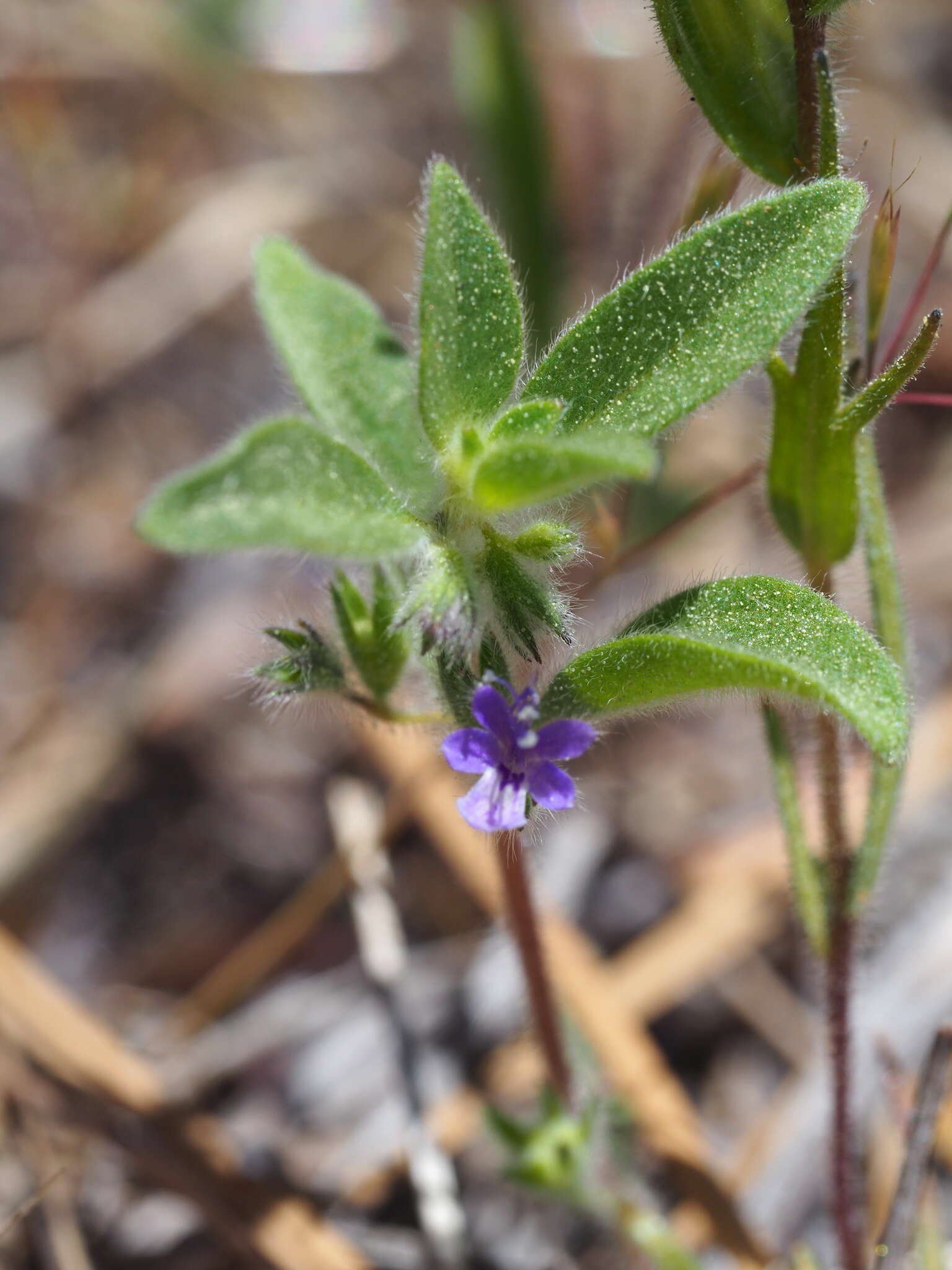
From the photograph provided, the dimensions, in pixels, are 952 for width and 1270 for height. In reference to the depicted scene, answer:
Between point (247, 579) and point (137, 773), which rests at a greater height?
point (247, 579)

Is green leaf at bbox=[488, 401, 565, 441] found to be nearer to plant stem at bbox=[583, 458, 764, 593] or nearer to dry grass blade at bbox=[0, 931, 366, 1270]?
plant stem at bbox=[583, 458, 764, 593]

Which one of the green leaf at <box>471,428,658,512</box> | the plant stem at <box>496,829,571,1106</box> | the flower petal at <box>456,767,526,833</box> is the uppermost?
the green leaf at <box>471,428,658,512</box>

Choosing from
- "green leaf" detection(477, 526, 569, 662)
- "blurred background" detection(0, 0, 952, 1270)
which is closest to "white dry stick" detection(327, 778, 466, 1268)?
"blurred background" detection(0, 0, 952, 1270)

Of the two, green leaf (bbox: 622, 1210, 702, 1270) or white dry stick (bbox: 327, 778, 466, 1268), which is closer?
green leaf (bbox: 622, 1210, 702, 1270)

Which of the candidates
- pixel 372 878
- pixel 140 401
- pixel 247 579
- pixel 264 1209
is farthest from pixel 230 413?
pixel 264 1209

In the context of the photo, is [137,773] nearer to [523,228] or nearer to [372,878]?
[372,878]

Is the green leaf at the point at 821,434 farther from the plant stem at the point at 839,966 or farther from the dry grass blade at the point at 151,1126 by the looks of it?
the dry grass blade at the point at 151,1126
